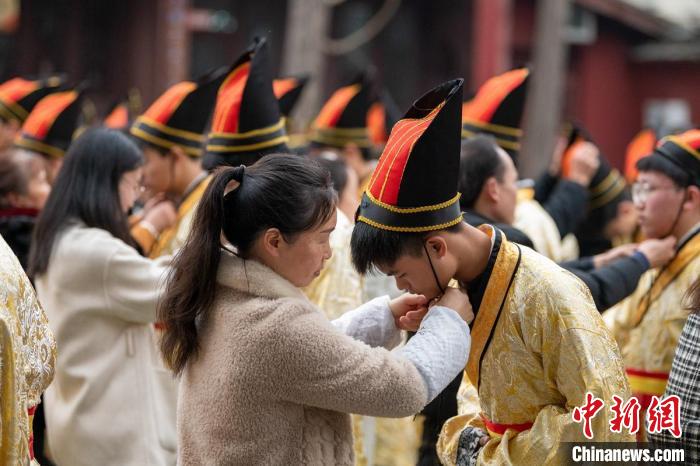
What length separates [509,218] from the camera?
4.36m

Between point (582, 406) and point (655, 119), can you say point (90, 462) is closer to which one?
point (582, 406)

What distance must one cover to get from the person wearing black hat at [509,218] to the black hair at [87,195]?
1487 mm

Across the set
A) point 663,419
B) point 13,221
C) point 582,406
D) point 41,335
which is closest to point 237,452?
point 41,335

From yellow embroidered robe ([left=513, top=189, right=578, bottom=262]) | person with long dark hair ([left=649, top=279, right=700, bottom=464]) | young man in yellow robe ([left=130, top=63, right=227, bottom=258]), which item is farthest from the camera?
yellow embroidered robe ([left=513, top=189, right=578, bottom=262])

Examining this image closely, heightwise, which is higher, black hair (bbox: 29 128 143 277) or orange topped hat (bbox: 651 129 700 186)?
orange topped hat (bbox: 651 129 700 186)

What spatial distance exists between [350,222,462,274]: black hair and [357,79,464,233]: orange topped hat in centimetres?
2

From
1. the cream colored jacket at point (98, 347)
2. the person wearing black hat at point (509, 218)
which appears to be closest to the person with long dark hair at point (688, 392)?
the person wearing black hat at point (509, 218)

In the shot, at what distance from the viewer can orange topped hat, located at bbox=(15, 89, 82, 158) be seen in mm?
6621

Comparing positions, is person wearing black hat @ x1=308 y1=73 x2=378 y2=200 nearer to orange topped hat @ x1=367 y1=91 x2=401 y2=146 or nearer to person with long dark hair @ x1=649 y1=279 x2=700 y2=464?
orange topped hat @ x1=367 y1=91 x2=401 y2=146

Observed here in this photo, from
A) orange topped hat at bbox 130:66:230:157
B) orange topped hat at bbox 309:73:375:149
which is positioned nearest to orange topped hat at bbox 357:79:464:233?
orange topped hat at bbox 130:66:230:157

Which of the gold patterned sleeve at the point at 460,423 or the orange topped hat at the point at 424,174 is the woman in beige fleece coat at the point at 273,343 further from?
the gold patterned sleeve at the point at 460,423

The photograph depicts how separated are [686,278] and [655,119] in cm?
1759

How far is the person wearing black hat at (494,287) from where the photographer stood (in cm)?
272
